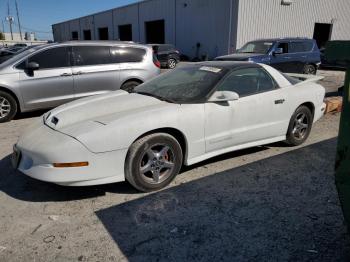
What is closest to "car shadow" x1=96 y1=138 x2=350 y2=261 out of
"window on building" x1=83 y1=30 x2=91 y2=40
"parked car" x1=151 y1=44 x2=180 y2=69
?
"parked car" x1=151 y1=44 x2=180 y2=69

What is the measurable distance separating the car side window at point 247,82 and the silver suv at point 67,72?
3724 millimetres

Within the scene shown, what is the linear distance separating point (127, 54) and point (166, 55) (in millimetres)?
12205

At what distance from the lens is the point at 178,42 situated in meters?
26.8

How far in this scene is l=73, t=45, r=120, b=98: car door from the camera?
734cm

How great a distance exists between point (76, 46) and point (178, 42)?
2020 centimetres

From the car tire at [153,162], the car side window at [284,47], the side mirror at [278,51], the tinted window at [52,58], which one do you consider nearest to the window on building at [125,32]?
the car side window at [284,47]

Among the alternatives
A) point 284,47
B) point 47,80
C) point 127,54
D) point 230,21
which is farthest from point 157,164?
point 230,21

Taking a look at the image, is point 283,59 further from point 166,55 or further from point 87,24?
point 87,24

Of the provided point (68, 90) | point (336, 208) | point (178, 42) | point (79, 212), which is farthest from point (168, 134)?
point (178, 42)

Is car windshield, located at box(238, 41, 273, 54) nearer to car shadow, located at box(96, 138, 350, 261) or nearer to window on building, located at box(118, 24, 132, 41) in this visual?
car shadow, located at box(96, 138, 350, 261)

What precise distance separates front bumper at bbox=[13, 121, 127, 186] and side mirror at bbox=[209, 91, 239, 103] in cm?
130

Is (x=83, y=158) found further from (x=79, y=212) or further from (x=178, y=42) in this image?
(x=178, y=42)

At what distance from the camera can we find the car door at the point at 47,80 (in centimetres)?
686

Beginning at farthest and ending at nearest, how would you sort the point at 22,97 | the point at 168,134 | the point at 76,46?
the point at 76,46 < the point at 22,97 < the point at 168,134
